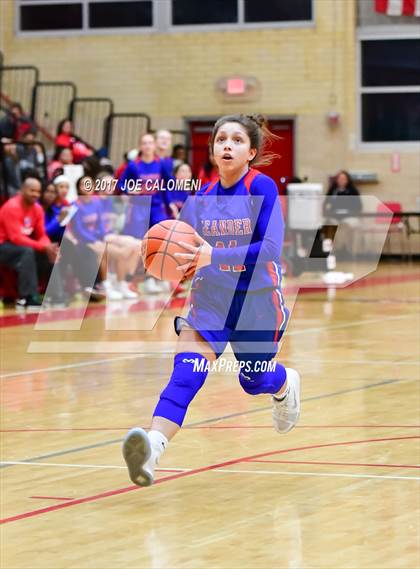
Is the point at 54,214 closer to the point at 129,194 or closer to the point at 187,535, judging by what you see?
the point at 129,194

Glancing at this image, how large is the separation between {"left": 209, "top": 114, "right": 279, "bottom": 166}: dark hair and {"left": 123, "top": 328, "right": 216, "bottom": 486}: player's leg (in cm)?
85

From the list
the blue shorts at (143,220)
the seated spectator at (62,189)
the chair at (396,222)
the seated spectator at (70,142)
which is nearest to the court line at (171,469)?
the seated spectator at (62,189)

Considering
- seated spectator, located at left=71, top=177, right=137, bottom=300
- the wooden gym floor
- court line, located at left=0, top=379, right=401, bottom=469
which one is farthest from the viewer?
seated spectator, located at left=71, top=177, right=137, bottom=300

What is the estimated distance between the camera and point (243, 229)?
5.62 m

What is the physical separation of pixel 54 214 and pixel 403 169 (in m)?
9.62

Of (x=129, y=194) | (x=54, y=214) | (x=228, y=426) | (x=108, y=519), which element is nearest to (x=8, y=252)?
(x=54, y=214)

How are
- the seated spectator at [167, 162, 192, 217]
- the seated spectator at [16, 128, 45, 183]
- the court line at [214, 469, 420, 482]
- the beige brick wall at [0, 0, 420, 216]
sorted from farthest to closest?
the beige brick wall at [0, 0, 420, 216], the seated spectator at [16, 128, 45, 183], the seated spectator at [167, 162, 192, 217], the court line at [214, 469, 420, 482]

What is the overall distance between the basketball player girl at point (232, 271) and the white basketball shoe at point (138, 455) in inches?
13.9

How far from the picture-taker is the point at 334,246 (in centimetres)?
2291

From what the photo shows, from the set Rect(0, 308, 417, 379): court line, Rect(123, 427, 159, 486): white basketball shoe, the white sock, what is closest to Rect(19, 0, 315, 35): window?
Rect(0, 308, 417, 379): court line

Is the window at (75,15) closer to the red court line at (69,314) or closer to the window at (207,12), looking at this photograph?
the window at (207,12)

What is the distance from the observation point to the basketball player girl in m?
5.41

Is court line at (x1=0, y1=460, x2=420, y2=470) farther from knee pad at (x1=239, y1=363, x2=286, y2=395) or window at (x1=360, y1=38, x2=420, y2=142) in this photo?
window at (x1=360, y1=38, x2=420, y2=142)

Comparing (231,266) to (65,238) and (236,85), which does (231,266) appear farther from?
(236,85)
